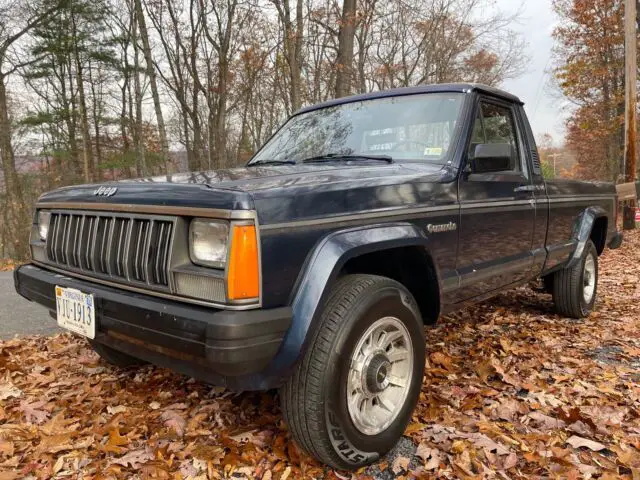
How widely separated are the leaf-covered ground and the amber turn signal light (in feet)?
3.06

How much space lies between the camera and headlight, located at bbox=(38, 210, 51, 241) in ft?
8.55

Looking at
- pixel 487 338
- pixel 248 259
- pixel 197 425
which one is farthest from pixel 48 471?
pixel 487 338

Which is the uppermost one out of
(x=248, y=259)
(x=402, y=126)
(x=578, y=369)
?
(x=402, y=126)

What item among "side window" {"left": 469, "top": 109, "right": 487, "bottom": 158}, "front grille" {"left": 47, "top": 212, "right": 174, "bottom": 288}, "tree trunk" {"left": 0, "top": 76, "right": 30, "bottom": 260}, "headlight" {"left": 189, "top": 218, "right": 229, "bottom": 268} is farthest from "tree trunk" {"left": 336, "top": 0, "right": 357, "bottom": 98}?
"tree trunk" {"left": 0, "top": 76, "right": 30, "bottom": 260}

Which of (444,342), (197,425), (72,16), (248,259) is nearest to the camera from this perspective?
(248,259)

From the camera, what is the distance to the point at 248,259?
65.4 inches

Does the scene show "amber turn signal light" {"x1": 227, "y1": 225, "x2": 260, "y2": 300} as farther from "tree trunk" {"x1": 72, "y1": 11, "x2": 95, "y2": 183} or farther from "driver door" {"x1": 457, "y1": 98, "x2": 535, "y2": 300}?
"tree trunk" {"x1": 72, "y1": 11, "x2": 95, "y2": 183}

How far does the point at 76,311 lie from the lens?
6.95 ft

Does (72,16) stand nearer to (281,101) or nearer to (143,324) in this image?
(281,101)

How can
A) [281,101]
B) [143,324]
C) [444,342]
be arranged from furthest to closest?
[281,101] < [444,342] < [143,324]

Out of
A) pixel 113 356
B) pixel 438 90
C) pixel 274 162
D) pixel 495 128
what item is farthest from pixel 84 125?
pixel 495 128

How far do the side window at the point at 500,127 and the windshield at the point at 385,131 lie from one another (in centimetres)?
34

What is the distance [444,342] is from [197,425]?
2145mm

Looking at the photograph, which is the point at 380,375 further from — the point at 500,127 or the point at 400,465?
the point at 500,127
